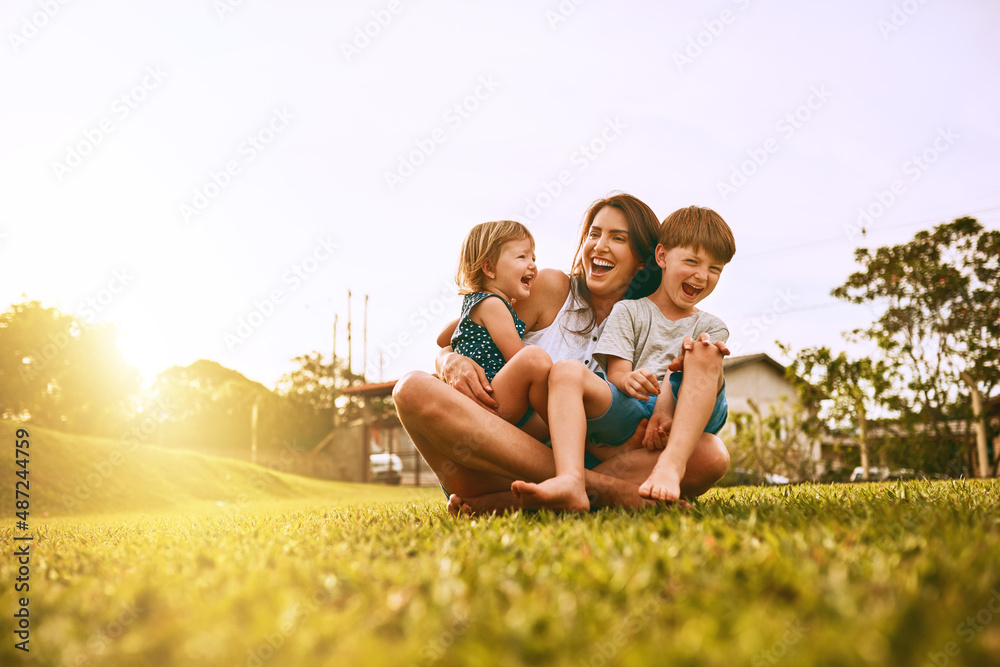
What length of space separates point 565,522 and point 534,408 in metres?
0.69

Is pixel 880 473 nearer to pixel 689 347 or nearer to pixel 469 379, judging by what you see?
pixel 689 347

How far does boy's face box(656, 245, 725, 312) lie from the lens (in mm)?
3025

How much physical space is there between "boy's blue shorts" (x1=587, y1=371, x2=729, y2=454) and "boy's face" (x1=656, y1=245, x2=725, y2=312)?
1.31 feet

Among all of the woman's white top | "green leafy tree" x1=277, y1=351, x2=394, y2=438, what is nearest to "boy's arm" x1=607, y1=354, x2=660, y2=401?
the woman's white top

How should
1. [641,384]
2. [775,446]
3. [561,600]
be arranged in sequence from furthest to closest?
[775,446] < [641,384] < [561,600]

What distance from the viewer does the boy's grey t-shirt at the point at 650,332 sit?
303 centimetres

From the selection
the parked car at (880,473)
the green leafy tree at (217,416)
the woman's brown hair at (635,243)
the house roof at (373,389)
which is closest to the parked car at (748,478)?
the parked car at (880,473)

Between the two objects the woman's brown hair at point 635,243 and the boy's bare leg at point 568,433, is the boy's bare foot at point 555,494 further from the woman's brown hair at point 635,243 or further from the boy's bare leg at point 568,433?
the woman's brown hair at point 635,243

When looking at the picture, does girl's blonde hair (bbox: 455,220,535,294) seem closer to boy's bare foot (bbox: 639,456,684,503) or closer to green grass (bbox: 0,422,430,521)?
boy's bare foot (bbox: 639,456,684,503)

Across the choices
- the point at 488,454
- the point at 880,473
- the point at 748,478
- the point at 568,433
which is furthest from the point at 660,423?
the point at 880,473

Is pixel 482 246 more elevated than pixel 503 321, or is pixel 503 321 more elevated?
pixel 482 246

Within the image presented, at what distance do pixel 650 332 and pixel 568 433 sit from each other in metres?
0.78

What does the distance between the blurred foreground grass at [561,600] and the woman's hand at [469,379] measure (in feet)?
2.86

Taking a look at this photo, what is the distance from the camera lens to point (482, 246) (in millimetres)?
3332
